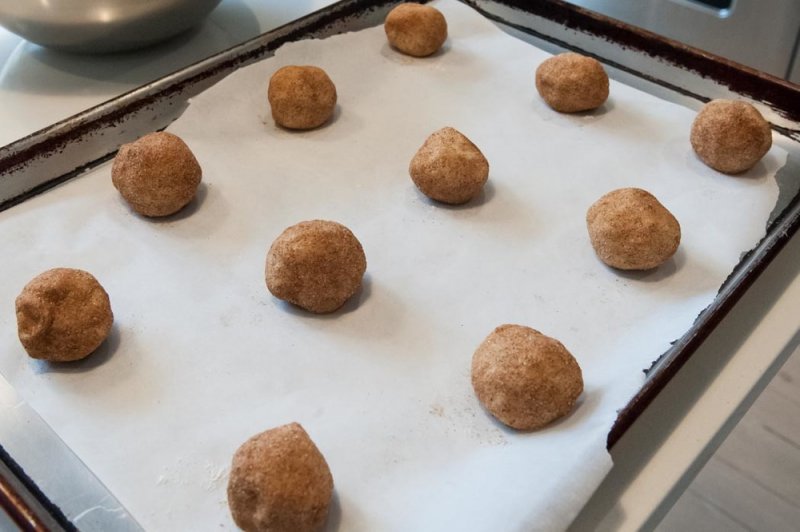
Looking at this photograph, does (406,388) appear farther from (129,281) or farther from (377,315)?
(129,281)

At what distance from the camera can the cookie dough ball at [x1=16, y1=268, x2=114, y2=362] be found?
1.00 meters

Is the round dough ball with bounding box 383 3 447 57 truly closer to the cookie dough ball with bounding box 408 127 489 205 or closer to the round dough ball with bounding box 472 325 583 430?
the cookie dough ball with bounding box 408 127 489 205

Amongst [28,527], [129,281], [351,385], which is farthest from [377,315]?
[28,527]

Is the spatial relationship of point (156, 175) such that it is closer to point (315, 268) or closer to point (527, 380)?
point (315, 268)

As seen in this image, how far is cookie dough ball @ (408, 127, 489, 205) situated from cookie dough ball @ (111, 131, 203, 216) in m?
0.36

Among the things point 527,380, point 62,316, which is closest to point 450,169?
point 527,380

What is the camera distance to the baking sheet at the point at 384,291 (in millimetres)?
899

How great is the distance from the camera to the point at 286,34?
1.56m

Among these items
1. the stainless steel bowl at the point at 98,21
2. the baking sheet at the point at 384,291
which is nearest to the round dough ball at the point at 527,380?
the baking sheet at the point at 384,291

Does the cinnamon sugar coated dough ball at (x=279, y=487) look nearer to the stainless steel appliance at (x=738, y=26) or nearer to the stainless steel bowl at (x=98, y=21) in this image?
the stainless steel bowl at (x=98, y=21)

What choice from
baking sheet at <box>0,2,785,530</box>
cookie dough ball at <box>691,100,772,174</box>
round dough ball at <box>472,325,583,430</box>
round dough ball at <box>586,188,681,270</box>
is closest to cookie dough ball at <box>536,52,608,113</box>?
baking sheet at <box>0,2,785,530</box>

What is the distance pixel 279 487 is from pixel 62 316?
15.7 inches

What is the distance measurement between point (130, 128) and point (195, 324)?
46 centimetres

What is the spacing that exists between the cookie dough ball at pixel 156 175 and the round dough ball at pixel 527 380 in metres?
0.56
